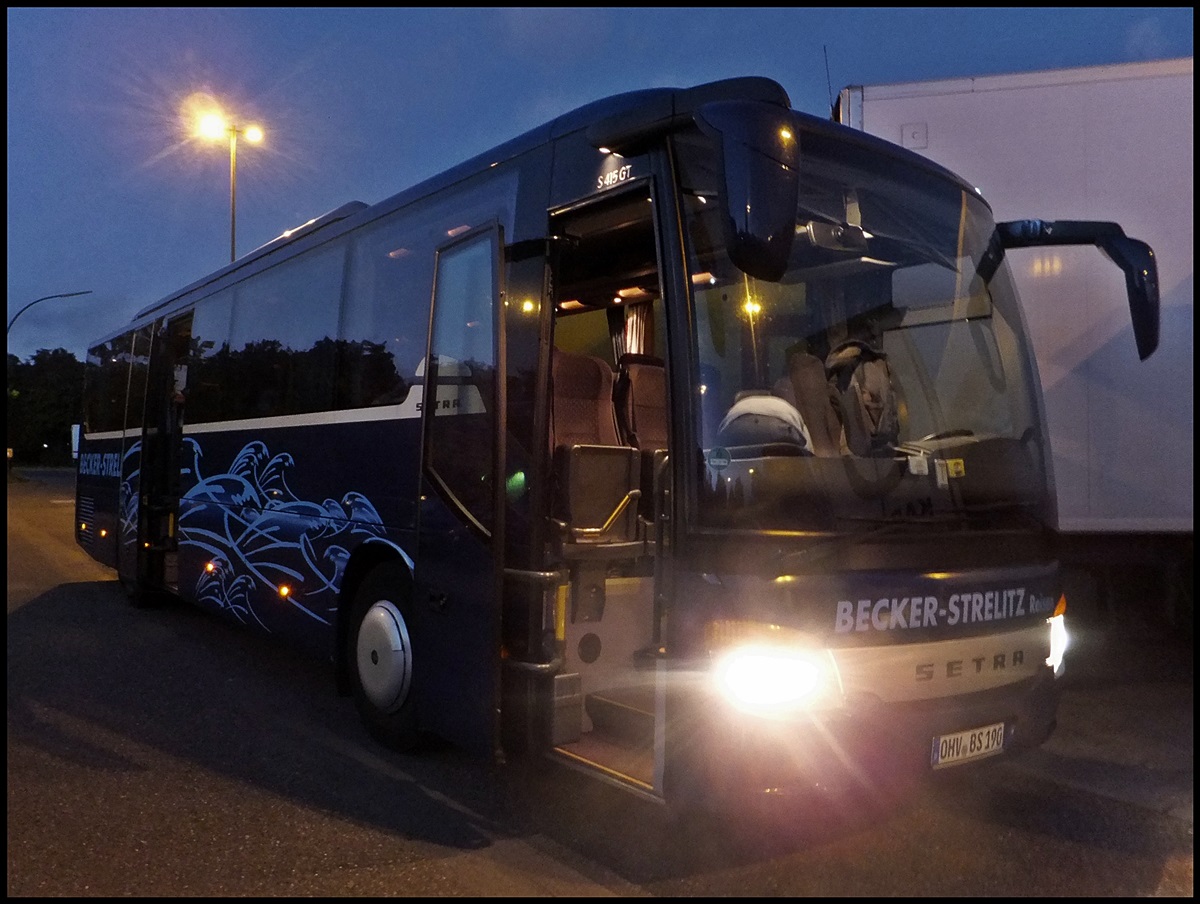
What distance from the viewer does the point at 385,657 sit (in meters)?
5.55

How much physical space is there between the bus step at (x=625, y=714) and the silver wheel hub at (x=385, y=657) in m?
1.15

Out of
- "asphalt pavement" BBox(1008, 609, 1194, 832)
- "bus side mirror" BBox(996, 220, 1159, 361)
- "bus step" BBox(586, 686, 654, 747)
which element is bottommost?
"asphalt pavement" BBox(1008, 609, 1194, 832)

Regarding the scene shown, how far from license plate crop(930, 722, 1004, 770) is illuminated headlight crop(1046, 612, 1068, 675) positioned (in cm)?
54

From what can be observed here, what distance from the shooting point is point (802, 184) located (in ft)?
14.0

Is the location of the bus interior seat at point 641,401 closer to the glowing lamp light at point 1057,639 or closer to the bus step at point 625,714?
the bus step at point 625,714

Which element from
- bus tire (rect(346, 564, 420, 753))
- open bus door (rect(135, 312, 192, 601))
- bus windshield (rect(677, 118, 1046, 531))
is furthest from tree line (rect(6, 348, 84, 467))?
bus windshield (rect(677, 118, 1046, 531))

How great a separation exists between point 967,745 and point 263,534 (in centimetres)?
Result: 513

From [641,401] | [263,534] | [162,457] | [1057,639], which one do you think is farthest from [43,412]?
[1057,639]

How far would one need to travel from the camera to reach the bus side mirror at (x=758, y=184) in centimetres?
342

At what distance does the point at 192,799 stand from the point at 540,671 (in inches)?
74.1

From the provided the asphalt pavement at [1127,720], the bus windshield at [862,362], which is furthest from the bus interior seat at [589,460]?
the asphalt pavement at [1127,720]

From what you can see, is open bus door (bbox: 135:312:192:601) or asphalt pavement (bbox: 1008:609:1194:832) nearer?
asphalt pavement (bbox: 1008:609:1194:832)

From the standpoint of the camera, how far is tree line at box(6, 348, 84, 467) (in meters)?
82.7

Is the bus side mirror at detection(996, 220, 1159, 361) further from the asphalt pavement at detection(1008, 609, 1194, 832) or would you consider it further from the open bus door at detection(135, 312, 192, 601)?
the open bus door at detection(135, 312, 192, 601)
